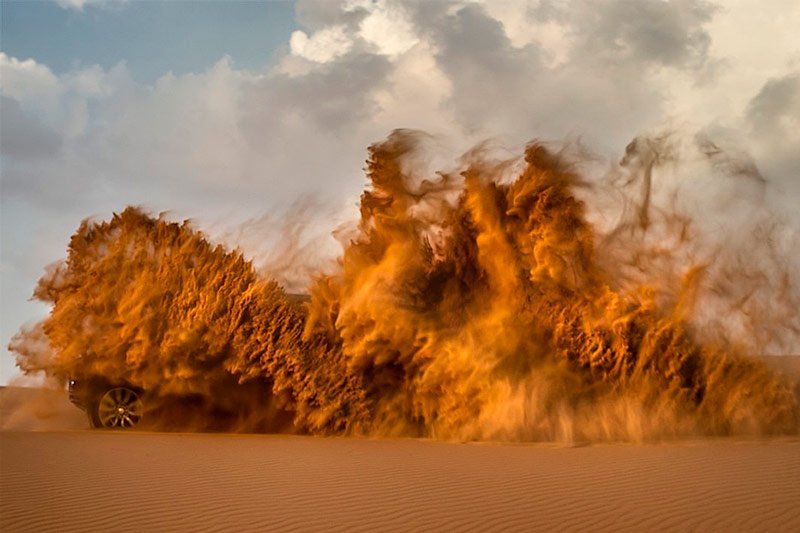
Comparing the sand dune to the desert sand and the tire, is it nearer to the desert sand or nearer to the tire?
the desert sand

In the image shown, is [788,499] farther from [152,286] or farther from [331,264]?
[152,286]

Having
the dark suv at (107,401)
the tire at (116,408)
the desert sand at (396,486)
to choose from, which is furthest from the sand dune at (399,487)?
the tire at (116,408)

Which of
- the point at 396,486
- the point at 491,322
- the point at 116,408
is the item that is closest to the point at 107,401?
the point at 116,408

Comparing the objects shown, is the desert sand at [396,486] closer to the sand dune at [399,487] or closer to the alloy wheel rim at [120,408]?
the sand dune at [399,487]

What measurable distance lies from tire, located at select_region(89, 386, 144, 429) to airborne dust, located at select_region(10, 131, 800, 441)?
753mm

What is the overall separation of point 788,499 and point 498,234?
5.84 m

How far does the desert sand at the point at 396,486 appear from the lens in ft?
20.8

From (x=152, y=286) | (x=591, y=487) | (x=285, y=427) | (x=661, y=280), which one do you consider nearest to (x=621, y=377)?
(x=661, y=280)

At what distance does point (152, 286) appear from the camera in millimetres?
13344

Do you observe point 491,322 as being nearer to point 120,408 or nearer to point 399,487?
point 399,487

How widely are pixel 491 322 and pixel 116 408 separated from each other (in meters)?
6.53

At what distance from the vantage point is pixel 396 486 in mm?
7746

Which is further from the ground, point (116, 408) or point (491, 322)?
point (491, 322)

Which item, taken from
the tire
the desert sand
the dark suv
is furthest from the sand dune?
the tire
